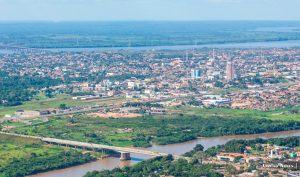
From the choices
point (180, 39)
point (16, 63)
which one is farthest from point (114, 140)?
point (180, 39)

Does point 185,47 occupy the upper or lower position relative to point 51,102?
lower

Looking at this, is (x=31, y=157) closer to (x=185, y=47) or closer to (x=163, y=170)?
(x=163, y=170)

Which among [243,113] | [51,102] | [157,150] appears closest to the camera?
[157,150]

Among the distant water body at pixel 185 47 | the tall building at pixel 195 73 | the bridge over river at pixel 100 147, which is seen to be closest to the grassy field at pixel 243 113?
the bridge over river at pixel 100 147

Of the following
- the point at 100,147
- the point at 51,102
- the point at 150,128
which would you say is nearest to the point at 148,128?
the point at 150,128

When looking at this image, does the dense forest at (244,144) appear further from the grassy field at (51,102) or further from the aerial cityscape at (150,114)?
the grassy field at (51,102)

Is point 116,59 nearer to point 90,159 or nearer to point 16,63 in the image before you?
point 16,63
